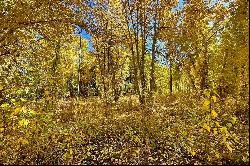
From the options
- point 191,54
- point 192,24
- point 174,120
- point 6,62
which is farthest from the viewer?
point 191,54

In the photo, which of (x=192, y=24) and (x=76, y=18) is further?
(x=192, y=24)

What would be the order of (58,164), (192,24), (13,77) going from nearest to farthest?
(58,164) → (13,77) → (192,24)

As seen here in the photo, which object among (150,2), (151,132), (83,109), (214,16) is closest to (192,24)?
(214,16)

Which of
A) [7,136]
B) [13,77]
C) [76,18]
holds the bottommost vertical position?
[7,136]

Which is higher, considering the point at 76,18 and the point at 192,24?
the point at 192,24

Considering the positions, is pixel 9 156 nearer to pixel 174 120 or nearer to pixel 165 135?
pixel 165 135

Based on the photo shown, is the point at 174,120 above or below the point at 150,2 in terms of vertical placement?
below

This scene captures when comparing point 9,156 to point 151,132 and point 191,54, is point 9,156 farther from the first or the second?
point 191,54

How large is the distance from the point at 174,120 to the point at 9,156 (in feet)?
22.5

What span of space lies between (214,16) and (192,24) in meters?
1.78

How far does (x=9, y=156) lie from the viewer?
27.3 ft

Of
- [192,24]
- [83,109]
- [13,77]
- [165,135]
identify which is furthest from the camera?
[192,24]

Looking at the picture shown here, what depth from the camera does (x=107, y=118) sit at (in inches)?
547

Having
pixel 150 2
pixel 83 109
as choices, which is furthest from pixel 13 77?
pixel 150 2
